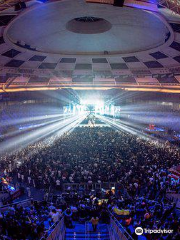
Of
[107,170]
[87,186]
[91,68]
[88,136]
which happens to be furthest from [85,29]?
[88,136]

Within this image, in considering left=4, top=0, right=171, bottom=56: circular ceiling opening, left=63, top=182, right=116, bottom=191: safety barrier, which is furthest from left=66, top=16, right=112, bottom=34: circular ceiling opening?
left=63, top=182, right=116, bottom=191: safety barrier

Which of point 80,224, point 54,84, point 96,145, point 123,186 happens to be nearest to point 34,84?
point 54,84

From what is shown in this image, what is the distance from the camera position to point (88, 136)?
74.2 feet

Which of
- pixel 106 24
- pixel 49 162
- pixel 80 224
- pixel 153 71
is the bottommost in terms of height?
pixel 49 162

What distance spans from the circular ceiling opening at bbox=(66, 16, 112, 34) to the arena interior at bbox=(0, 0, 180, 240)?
0.13 feet

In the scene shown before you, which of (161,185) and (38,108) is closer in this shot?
(161,185)

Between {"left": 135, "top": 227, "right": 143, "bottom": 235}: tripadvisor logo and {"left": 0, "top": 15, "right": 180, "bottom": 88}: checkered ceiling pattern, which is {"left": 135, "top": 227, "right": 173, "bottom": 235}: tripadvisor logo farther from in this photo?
{"left": 0, "top": 15, "right": 180, "bottom": 88}: checkered ceiling pattern

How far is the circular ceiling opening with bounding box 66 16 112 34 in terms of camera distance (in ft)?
26.3

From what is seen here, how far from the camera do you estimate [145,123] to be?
26.6m

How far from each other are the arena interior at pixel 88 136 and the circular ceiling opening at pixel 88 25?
0.13 ft

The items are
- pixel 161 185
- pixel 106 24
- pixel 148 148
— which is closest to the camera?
pixel 106 24

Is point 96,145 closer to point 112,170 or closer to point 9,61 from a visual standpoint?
point 112,170

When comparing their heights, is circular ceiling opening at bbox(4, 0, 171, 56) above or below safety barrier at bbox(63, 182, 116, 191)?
above

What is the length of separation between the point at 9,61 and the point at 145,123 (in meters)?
19.3
